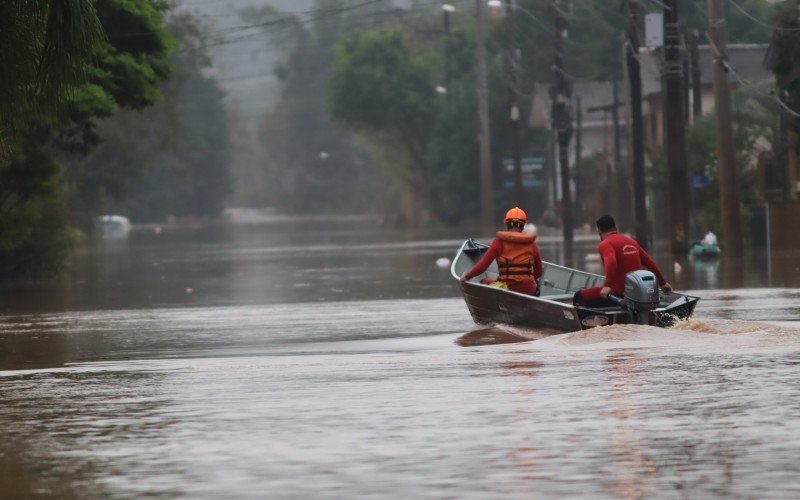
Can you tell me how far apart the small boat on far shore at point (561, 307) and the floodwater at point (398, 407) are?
266 mm

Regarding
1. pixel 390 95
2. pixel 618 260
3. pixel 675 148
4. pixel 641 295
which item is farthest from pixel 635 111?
pixel 390 95

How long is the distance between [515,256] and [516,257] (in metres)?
0.02

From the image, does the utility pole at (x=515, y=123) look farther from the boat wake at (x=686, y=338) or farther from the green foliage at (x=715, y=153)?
the boat wake at (x=686, y=338)

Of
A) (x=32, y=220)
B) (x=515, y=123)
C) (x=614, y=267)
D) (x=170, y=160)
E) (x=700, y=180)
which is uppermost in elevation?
(x=170, y=160)

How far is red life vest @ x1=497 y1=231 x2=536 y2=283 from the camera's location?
2106 cm

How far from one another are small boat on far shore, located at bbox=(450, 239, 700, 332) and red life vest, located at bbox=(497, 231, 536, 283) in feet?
1.18

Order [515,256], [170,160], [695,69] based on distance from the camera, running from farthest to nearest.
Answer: [170,160] < [695,69] < [515,256]

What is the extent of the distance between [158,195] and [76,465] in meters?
148

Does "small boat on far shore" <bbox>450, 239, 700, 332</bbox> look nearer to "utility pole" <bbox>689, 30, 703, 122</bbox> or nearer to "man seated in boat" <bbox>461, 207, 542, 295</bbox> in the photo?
"man seated in boat" <bbox>461, 207, 542, 295</bbox>

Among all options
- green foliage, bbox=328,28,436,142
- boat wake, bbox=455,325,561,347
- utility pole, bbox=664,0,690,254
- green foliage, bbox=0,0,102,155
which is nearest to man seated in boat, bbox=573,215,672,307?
boat wake, bbox=455,325,561,347

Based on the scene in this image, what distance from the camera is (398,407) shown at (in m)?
13.4

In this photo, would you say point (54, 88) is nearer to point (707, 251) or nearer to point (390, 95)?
point (707, 251)

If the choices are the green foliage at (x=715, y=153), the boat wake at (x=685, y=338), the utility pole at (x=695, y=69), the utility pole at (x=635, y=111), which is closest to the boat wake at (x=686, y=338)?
the boat wake at (x=685, y=338)

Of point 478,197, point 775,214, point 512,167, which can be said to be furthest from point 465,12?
point 775,214
